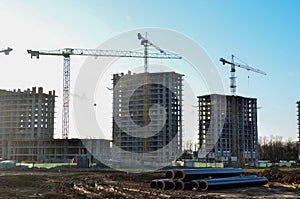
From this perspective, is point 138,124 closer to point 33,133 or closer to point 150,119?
point 150,119

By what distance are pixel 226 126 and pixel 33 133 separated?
58.6 m

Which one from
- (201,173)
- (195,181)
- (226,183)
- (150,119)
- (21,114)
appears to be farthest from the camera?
(21,114)

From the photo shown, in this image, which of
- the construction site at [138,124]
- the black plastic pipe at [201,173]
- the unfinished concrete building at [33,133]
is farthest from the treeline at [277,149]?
the black plastic pipe at [201,173]

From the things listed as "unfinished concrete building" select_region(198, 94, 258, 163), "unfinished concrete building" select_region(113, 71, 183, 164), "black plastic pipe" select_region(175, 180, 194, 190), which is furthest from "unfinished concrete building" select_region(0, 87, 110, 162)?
"black plastic pipe" select_region(175, 180, 194, 190)

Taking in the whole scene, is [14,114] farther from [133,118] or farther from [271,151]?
[271,151]

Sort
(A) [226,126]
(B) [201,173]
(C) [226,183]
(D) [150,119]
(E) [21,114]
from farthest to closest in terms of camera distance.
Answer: (A) [226,126], (E) [21,114], (D) [150,119], (B) [201,173], (C) [226,183]

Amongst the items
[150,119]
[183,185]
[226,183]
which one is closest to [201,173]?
[226,183]

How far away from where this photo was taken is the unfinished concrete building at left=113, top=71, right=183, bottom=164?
4008 inches

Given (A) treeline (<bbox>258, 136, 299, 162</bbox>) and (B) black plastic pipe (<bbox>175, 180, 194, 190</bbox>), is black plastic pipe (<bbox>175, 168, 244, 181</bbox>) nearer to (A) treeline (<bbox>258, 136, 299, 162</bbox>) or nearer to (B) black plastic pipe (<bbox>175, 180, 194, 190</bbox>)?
(B) black plastic pipe (<bbox>175, 180, 194, 190</bbox>)

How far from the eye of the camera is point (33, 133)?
114 meters

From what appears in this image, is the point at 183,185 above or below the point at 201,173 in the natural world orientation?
below

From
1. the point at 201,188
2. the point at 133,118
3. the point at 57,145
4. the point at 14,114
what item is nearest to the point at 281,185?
the point at 201,188

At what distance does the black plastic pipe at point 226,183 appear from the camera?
71.7 feet

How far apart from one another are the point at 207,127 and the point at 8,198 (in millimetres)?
114171
